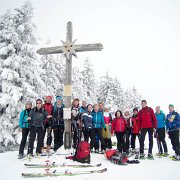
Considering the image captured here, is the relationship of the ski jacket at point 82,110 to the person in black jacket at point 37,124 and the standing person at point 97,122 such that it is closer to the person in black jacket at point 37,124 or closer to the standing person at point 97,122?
the standing person at point 97,122

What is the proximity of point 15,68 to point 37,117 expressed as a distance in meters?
8.72

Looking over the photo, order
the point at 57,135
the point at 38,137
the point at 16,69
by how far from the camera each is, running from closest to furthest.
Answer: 1. the point at 38,137
2. the point at 57,135
3. the point at 16,69

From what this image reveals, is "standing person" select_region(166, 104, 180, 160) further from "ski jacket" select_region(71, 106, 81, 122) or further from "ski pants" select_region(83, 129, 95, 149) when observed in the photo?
"ski jacket" select_region(71, 106, 81, 122)

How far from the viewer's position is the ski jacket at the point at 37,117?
881 centimetres

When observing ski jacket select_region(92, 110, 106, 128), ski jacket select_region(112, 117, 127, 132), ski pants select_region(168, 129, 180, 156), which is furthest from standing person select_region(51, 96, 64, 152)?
ski pants select_region(168, 129, 180, 156)

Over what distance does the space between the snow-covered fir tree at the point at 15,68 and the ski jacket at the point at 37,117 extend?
6.76 meters

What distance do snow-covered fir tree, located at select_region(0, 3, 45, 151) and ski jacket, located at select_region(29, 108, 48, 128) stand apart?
6.76 meters

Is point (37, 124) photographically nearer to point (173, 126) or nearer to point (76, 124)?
point (76, 124)

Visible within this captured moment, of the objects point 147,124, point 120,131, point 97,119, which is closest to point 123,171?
point 147,124

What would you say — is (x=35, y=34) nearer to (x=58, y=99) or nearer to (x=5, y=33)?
(x=5, y=33)

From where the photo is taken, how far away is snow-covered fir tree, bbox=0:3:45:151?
1532cm

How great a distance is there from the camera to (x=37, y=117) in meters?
8.85

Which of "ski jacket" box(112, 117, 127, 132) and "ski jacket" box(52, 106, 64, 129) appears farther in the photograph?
"ski jacket" box(112, 117, 127, 132)

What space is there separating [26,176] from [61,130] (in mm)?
3673
